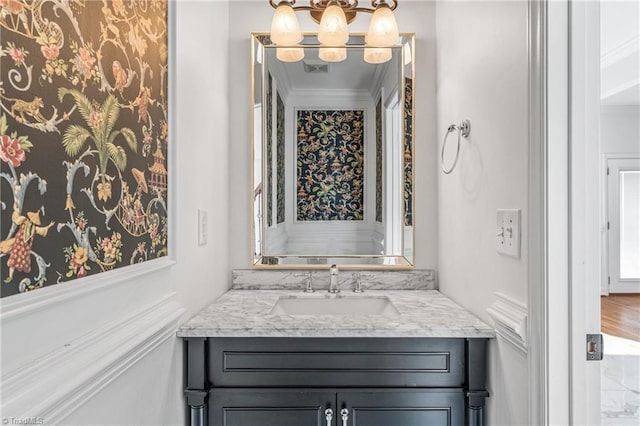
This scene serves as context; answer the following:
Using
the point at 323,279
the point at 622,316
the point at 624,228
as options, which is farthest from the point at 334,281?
the point at 624,228

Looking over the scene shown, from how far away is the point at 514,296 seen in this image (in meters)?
1.03

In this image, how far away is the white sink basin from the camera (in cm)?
163

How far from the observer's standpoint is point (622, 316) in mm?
3848

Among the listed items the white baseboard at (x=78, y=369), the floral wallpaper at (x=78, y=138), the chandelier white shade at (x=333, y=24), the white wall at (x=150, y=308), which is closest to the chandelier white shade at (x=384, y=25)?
the chandelier white shade at (x=333, y=24)

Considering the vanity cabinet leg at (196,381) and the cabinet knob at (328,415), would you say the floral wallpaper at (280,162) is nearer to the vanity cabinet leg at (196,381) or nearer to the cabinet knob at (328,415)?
the vanity cabinet leg at (196,381)

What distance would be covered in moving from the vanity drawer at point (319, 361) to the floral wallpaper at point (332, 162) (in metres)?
0.73

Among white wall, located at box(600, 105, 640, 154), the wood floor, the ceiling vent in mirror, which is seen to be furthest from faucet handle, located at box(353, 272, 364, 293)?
white wall, located at box(600, 105, 640, 154)

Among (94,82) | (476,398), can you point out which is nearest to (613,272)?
(476,398)

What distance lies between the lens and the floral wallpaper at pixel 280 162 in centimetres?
180

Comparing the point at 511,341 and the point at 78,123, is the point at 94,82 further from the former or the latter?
the point at 511,341

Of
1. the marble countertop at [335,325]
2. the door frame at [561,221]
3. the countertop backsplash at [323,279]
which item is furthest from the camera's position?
the countertop backsplash at [323,279]

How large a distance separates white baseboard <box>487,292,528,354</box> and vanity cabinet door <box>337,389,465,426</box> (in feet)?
0.89

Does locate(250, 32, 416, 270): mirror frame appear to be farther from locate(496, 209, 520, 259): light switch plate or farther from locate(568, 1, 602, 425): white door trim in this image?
locate(568, 1, 602, 425): white door trim

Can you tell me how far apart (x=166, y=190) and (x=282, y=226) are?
793mm
